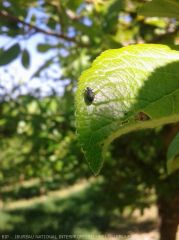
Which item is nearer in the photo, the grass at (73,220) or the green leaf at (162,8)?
the green leaf at (162,8)

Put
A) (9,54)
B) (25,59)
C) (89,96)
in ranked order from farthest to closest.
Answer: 1. (25,59)
2. (9,54)
3. (89,96)

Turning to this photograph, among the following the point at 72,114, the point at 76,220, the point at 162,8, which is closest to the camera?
the point at 162,8

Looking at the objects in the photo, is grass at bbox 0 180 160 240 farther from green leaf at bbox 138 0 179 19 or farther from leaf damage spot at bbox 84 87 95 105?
leaf damage spot at bbox 84 87 95 105

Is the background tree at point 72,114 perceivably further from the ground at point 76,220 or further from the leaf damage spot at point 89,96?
the ground at point 76,220

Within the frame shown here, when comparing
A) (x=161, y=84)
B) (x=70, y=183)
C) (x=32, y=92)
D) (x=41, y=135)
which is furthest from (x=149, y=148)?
(x=70, y=183)

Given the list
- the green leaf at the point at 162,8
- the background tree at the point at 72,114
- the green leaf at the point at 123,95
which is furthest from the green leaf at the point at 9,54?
the green leaf at the point at 123,95

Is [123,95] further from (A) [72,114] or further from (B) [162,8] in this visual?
(A) [72,114]

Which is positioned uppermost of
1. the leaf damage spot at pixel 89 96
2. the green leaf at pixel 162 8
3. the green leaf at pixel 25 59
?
the green leaf at pixel 25 59

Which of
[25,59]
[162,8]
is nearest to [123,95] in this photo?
[162,8]
